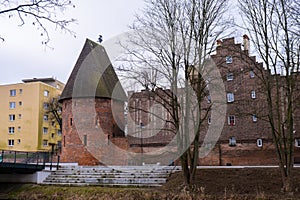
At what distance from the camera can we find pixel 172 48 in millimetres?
17812

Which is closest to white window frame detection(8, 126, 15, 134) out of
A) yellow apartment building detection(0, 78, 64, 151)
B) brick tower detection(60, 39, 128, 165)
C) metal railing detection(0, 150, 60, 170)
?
yellow apartment building detection(0, 78, 64, 151)

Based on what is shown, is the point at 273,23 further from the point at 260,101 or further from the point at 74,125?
the point at 74,125

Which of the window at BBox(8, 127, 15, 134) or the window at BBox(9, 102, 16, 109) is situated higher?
the window at BBox(9, 102, 16, 109)

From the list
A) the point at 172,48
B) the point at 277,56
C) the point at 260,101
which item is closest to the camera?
the point at 277,56

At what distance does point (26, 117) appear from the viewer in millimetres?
49312

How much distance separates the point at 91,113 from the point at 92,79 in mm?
2932

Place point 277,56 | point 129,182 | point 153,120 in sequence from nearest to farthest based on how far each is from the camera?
point 277,56, point 129,182, point 153,120

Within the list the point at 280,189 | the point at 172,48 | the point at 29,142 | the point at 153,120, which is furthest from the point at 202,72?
the point at 29,142

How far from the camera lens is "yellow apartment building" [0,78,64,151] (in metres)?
48.7

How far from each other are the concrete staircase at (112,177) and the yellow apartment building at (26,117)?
2462 cm

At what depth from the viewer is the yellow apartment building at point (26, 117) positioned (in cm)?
4869

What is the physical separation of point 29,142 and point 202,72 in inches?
1404

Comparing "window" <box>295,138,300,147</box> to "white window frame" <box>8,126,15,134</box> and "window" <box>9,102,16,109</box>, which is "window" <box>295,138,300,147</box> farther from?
"window" <box>9,102,16,109</box>

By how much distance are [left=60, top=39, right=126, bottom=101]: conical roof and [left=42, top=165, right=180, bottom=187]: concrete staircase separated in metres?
7.84
